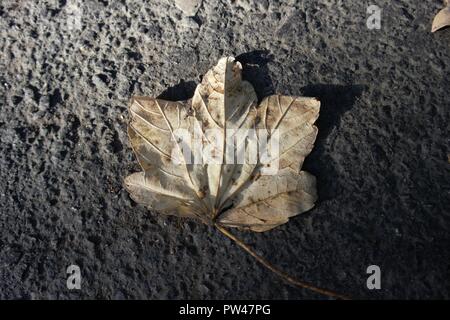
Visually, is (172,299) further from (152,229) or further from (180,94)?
(180,94)

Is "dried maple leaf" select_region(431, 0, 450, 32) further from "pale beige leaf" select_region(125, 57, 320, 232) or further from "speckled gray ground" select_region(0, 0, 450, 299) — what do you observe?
"pale beige leaf" select_region(125, 57, 320, 232)

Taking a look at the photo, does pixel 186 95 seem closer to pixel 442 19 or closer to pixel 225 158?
pixel 225 158

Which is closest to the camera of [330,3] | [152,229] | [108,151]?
[152,229]

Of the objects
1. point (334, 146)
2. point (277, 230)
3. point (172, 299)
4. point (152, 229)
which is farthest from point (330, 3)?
point (172, 299)

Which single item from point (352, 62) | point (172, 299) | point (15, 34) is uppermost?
point (15, 34)

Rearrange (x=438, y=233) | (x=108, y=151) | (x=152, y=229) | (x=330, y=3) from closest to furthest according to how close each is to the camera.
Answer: (x=438, y=233) → (x=152, y=229) → (x=108, y=151) → (x=330, y=3)

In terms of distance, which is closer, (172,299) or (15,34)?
(172,299)

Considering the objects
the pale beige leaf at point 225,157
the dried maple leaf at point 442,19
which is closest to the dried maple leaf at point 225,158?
the pale beige leaf at point 225,157

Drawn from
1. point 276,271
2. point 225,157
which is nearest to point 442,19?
point 225,157
